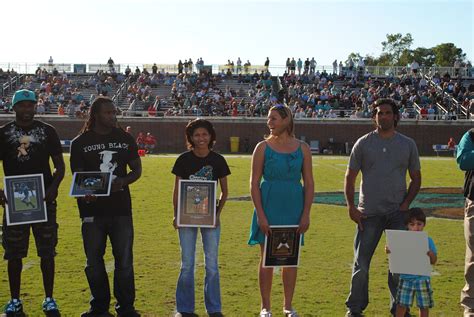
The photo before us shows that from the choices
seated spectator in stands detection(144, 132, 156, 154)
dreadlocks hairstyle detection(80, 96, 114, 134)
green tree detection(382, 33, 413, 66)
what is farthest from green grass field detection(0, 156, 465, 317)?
green tree detection(382, 33, 413, 66)

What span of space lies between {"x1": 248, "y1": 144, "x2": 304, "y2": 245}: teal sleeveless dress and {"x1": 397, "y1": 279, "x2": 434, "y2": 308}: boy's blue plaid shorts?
3.46 feet

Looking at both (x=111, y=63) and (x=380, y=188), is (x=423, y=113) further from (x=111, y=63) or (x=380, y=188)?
(x=380, y=188)

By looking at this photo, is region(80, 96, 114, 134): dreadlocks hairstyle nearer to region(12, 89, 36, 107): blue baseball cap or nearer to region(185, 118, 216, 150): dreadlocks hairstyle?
region(12, 89, 36, 107): blue baseball cap

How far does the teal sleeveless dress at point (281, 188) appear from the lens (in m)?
5.96

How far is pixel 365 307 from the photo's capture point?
621 cm

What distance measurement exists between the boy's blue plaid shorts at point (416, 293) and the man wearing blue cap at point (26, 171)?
290 centimetres

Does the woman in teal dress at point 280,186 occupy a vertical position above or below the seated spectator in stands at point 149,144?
above

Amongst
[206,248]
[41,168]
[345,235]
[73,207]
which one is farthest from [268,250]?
[73,207]

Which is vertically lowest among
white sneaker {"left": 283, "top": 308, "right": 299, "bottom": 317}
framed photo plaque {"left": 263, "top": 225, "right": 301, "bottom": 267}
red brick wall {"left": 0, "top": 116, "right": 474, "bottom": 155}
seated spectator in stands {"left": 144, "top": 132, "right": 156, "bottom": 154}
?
seated spectator in stands {"left": 144, "top": 132, "right": 156, "bottom": 154}

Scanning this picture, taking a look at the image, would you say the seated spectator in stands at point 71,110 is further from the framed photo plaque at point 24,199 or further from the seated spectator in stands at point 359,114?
the framed photo plaque at point 24,199

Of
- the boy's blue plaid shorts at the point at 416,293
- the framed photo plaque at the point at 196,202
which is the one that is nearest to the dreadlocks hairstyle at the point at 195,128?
the framed photo plaque at the point at 196,202

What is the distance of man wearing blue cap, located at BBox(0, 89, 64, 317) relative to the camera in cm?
614

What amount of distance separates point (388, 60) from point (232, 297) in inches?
4144

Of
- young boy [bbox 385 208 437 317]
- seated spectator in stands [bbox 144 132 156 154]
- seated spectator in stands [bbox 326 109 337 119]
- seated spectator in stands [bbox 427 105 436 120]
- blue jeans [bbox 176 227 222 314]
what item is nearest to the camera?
young boy [bbox 385 208 437 317]
